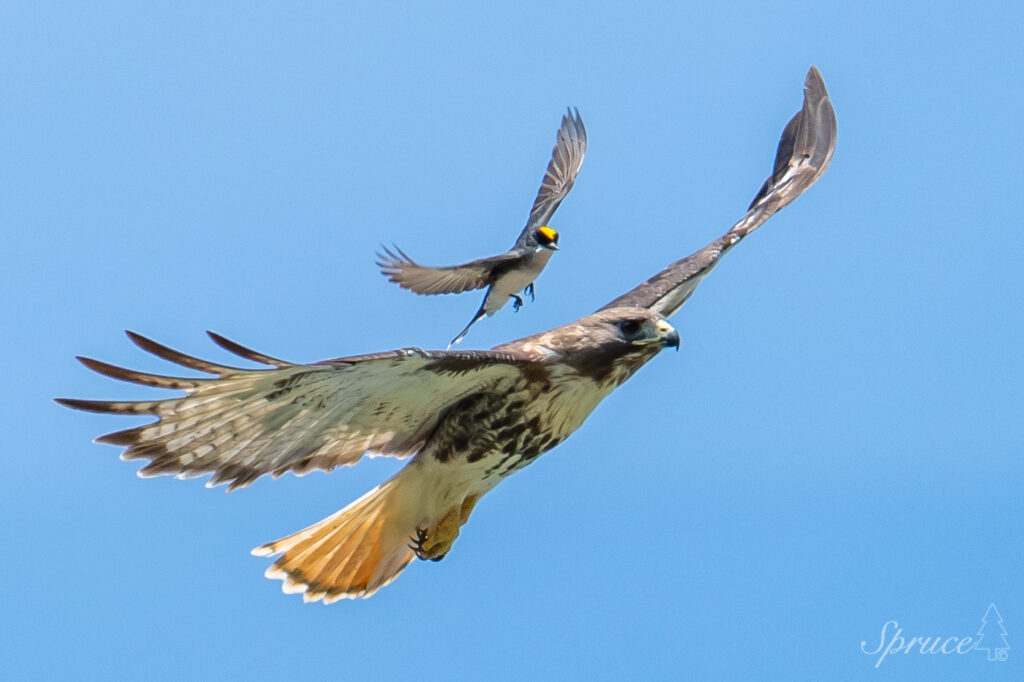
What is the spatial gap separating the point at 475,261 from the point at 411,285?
523mm

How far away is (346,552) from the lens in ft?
22.7

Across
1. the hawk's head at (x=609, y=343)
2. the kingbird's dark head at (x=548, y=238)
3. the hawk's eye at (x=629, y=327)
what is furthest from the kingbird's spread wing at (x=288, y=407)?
the kingbird's dark head at (x=548, y=238)

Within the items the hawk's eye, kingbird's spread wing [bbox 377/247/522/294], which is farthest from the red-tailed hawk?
kingbird's spread wing [bbox 377/247/522/294]

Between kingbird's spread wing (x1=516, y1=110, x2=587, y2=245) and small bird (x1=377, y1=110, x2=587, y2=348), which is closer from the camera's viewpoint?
small bird (x1=377, y1=110, x2=587, y2=348)

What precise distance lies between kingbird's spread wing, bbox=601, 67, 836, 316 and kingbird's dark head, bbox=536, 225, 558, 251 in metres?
1.91

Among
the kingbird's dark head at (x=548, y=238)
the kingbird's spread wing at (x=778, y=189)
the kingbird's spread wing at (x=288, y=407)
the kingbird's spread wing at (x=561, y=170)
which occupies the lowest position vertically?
the kingbird's spread wing at (x=288, y=407)

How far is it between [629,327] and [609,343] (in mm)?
133

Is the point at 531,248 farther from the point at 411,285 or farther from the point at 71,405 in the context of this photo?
the point at 71,405

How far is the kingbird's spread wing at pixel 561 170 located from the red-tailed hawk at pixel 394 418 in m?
3.10

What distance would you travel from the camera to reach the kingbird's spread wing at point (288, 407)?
5270 mm

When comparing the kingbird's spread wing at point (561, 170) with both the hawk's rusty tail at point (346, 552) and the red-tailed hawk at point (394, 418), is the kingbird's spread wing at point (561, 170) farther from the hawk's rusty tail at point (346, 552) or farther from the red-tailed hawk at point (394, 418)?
the hawk's rusty tail at point (346, 552)

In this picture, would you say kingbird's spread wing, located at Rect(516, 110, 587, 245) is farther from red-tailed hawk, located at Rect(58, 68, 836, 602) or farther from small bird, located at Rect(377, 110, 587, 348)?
red-tailed hawk, located at Rect(58, 68, 836, 602)

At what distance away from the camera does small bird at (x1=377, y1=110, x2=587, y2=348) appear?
9203 millimetres

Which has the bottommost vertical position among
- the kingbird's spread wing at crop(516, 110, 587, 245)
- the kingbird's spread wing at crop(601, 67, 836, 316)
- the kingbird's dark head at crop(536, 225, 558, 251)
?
the kingbird's spread wing at crop(601, 67, 836, 316)
